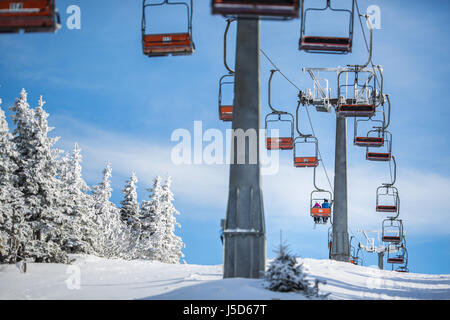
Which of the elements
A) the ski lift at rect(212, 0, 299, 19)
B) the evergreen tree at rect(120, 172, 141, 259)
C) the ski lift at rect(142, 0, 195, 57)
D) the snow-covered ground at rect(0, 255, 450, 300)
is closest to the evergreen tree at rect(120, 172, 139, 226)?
the evergreen tree at rect(120, 172, 141, 259)

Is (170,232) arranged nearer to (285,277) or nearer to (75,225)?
(75,225)

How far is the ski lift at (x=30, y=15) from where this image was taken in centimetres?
1181

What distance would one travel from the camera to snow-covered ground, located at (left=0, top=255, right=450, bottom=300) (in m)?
11.6

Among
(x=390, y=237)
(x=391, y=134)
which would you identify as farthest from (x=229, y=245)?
(x=390, y=237)

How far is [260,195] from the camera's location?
45.4 ft

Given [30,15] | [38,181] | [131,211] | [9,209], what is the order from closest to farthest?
[30,15], [9,209], [38,181], [131,211]

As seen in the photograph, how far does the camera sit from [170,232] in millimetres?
51500

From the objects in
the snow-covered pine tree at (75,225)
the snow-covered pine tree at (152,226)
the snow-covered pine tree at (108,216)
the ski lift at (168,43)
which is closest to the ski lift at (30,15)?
the ski lift at (168,43)

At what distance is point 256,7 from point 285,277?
5.48 meters

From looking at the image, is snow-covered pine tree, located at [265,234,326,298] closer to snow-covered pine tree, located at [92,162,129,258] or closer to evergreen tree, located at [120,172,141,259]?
snow-covered pine tree, located at [92,162,129,258]

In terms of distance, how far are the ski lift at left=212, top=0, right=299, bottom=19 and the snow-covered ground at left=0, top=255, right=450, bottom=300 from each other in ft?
18.0

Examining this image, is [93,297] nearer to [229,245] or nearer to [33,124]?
[229,245]

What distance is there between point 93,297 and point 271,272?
162 inches

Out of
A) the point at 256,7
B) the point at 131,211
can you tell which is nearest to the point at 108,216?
the point at 131,211
